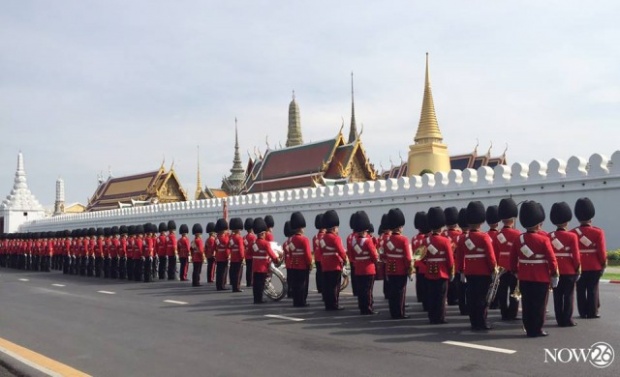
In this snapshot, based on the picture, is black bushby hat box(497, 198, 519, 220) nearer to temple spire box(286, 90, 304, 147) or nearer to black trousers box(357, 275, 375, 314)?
black trousers box(357, 275, 375, 314)

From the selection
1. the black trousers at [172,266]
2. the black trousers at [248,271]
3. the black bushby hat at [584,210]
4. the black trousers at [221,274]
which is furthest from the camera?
the black trousers at [172,266]

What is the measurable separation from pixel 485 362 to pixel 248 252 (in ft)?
23.8

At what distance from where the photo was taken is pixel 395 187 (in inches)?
806

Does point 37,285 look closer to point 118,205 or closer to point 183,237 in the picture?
point 183,237

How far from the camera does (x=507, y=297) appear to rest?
29.0 feet

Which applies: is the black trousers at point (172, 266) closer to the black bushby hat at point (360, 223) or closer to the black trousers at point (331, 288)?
the black trousers at point (331, 288)

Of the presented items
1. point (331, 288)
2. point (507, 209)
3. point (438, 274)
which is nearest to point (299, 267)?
point (331, 288)

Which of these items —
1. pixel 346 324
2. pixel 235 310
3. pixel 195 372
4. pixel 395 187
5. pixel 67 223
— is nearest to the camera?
pixel 195 372

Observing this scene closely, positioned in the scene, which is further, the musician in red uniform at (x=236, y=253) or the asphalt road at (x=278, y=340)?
the musician in red uniform at (x=236, y=253)

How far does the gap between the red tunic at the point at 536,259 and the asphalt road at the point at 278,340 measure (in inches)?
28.1

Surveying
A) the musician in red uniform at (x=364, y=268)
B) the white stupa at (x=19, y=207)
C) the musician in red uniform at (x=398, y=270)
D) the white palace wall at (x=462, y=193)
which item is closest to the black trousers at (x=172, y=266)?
the white palace wall at (x=462, y=193)

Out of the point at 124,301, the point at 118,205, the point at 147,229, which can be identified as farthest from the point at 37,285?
the point at 118,205

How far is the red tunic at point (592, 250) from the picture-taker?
8.55 meters

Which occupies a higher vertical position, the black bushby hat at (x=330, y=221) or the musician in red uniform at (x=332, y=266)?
the black bushby hat at (x=330, y=221)
